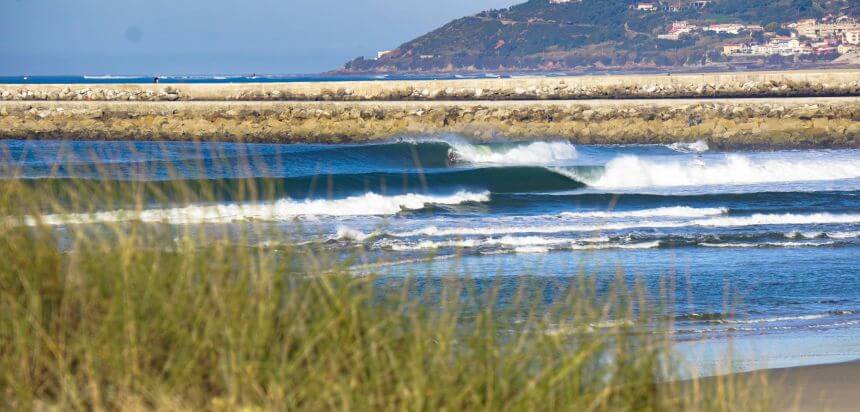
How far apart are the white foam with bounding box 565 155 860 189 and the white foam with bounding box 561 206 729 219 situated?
5.29m

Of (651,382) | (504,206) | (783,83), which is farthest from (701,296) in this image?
(783,83)

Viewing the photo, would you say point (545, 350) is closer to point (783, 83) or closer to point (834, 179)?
point (834, 179)

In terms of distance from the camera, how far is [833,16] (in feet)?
645

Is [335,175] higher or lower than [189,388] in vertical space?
lower

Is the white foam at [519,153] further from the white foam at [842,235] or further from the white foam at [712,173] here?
the white foam at [842,235]

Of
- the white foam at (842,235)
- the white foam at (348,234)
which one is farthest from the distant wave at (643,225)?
the white foam at (842,235)

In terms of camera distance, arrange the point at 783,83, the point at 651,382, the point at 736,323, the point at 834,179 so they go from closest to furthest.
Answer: the point at 651,382 < the point at 736,323 < the point at 834,179 < the point at 783,83

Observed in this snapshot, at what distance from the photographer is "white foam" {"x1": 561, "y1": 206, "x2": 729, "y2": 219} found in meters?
14.3

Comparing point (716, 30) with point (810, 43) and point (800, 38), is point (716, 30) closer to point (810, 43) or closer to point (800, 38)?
point (800, 38)

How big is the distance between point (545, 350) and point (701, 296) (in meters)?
5.14

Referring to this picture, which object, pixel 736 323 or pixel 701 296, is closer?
pixel 736 323

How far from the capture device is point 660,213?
14.5 meters

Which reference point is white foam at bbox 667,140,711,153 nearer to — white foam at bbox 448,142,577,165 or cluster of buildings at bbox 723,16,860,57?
white foam at bbox 448,142,577,165

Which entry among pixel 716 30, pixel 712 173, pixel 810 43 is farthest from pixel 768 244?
pixel 716 30
